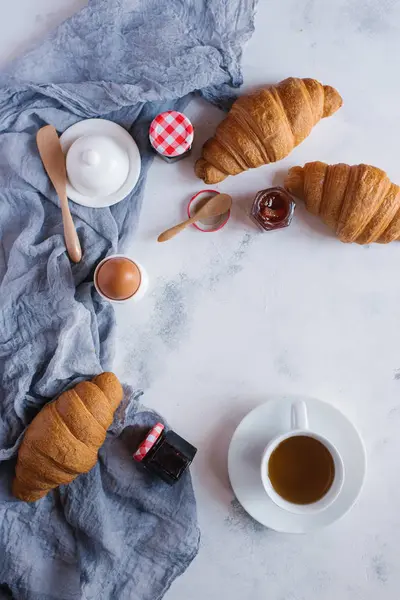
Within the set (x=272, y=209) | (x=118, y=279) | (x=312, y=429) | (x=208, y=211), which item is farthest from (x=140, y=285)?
(x=312, y=429)

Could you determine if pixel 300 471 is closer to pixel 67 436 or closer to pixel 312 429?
pixel 312 429

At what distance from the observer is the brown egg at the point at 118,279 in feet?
3.84

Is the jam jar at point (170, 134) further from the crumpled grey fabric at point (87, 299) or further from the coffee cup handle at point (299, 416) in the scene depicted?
the coffee cup handle at point (299, 416)

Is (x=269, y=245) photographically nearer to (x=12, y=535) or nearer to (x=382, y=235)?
(x=382, y=235)

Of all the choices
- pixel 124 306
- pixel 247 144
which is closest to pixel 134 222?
pixel 124 306

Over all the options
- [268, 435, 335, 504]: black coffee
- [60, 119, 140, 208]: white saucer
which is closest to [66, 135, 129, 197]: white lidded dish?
[60, 119, 140, 208]: white saucer

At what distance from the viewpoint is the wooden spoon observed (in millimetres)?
1198

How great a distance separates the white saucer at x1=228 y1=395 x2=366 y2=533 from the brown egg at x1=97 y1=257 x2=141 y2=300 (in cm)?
33

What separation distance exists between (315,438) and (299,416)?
0.05m

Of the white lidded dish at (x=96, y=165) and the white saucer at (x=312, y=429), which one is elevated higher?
the white lidded dish at (x=96, y=165)

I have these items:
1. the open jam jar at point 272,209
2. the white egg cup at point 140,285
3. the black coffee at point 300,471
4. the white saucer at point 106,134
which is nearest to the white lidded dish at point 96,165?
the white saucer at point 106,134

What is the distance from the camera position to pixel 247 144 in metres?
1.17

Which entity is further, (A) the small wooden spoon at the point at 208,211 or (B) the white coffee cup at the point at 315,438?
(A) the small wooden spoon at the point at 208,211

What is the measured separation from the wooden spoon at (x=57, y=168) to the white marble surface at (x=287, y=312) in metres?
0.17
